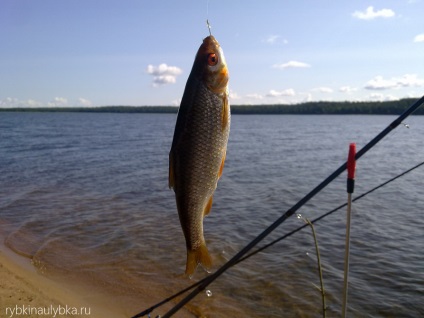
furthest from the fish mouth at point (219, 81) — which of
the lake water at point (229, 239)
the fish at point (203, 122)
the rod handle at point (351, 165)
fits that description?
the lake water at point (229, 239)

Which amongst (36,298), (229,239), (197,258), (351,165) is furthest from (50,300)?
(351,165)

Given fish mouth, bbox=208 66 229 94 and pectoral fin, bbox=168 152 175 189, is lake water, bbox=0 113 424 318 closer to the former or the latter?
pectoral fin, bbox=168 152 175 189

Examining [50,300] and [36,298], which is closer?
[36,298]

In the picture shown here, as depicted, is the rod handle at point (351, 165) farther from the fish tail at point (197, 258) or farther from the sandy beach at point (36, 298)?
the sandy beach at point (36, 298)

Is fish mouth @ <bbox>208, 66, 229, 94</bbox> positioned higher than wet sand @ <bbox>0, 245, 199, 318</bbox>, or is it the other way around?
fish mouth @ <bbox>208, 66, 229, 94</bbox>

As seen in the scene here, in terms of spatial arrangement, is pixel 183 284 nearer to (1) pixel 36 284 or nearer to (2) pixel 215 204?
(1) pixel 36 284

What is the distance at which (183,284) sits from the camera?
817 cm

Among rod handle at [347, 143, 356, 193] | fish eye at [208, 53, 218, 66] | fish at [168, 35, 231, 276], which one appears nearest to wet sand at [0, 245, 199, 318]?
rod handle at [347, 143, 356, 193]

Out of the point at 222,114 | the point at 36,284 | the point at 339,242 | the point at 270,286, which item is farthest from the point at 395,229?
the point at 222,114

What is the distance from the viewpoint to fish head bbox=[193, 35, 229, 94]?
2389 mm

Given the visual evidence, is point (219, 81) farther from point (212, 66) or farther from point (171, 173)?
point (171, 173)

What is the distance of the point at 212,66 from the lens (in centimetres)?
238

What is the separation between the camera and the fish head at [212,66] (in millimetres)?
2389

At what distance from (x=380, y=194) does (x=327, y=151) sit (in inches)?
647
